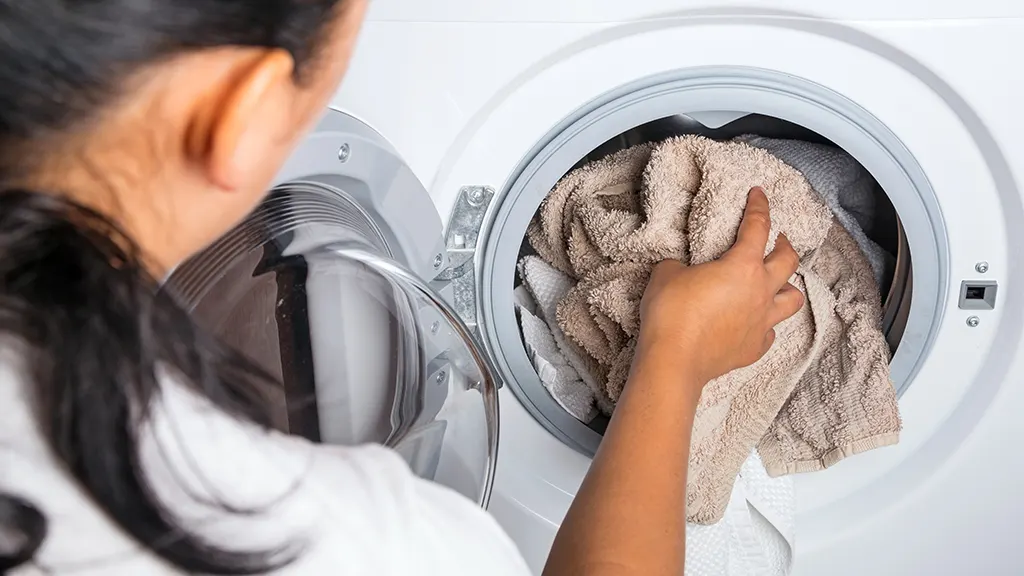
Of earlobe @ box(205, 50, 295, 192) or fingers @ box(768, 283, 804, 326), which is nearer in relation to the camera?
earlobe @ box(205, 50, 295, 192)

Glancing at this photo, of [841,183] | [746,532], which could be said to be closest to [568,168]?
[841,183]

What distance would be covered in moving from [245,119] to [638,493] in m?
0.33

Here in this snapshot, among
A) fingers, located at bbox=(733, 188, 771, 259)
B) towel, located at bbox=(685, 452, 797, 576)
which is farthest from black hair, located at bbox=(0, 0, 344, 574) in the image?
towel, located at bbox=(685, 452, 797, 576)

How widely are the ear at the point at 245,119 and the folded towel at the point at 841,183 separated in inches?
24.2

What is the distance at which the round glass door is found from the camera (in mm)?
602

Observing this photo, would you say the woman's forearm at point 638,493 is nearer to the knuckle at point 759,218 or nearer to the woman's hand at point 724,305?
the woman's hand at point 724,305

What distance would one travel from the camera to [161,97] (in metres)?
0.30

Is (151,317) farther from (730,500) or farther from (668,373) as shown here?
(730,500)

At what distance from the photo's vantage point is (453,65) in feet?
2.20

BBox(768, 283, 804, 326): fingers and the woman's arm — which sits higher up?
BBox(768, 283, 804, 326): fingers

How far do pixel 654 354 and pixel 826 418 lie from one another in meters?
0.26

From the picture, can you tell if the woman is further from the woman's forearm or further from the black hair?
the woman's forearm

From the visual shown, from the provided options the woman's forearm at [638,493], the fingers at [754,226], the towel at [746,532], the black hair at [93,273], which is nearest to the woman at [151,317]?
the black hair at [93,273]

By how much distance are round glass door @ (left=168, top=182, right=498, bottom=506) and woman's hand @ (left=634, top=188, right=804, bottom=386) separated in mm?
138
